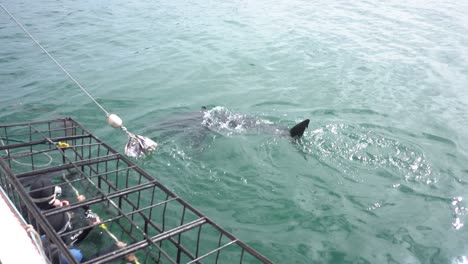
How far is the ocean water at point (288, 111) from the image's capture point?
14.9ft

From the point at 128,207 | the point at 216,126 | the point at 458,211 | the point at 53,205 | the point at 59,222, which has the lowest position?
the point at 128,207

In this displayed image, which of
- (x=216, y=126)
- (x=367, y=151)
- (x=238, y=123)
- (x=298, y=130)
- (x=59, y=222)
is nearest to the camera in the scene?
(x=59, y=222)

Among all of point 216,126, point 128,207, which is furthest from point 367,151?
point 128,207

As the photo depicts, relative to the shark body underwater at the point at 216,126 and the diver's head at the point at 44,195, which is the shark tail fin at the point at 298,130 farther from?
the diver's head at the point at 44,195

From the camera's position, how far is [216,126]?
719 centimetres

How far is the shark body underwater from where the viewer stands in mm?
6781

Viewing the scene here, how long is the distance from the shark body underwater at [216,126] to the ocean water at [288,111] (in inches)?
1.9

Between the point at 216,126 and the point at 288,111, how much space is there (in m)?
2.03

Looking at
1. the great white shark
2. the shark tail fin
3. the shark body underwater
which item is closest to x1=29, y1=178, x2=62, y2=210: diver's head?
the shark body underwater

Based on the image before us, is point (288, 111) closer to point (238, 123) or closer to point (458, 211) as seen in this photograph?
point (238, 123)

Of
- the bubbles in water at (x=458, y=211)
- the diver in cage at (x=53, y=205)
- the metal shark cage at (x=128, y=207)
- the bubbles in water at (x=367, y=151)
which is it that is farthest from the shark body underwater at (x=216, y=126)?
the diver in cage at (x=53, y=205)

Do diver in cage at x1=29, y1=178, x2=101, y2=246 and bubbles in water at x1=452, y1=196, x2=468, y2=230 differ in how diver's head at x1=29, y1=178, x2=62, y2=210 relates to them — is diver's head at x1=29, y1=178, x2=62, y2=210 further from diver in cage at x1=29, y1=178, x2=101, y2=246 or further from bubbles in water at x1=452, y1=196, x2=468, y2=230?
bubbles in water at x1=452, y1=196, x2=468, y2=230

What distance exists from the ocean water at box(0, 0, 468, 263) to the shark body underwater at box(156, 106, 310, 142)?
5 cm

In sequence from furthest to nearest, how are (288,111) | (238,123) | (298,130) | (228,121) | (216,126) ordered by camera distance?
(288,111) < (228,121) < (238,123) < (216,126) < (298,130)
